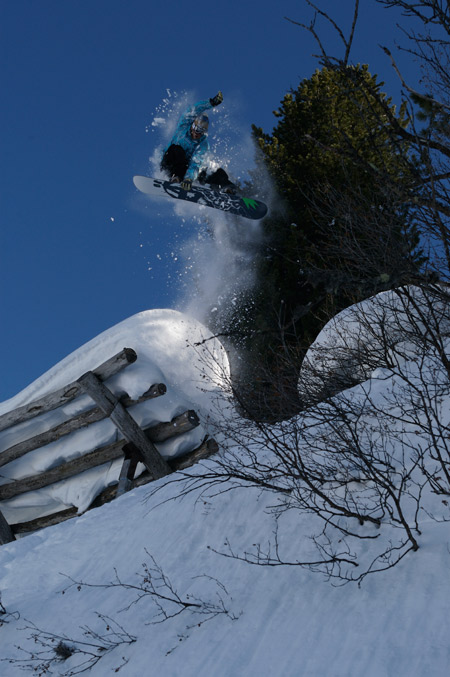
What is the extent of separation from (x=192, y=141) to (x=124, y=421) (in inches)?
246

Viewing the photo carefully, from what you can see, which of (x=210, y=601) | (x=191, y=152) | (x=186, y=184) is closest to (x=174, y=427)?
(x=210, y=601)

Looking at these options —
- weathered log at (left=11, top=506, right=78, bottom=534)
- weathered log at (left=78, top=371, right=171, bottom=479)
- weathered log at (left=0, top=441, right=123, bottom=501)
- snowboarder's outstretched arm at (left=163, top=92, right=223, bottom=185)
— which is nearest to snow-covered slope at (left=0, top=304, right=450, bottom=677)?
Answer: weathered log at (left=78, top=371, right=171, bottom=479)

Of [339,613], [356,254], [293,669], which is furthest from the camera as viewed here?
[356,254]

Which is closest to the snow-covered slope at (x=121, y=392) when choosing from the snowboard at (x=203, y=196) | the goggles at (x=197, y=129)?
the snowboard at (x=203, y=196)

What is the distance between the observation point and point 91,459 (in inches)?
338

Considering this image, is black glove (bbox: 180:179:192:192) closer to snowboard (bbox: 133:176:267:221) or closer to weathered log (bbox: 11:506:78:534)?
snowboard (bbox: 133:176:267:221)

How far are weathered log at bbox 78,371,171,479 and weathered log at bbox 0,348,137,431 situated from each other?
0.52 ft

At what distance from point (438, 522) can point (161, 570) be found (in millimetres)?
2220

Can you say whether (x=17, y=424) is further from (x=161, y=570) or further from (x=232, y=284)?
(x=232, y=284)

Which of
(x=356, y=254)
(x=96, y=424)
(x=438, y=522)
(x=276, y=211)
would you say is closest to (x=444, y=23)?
(x=356, y=254)

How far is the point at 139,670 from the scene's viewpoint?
3.31 meters

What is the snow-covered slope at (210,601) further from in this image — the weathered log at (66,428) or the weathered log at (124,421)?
the weathered log at (66,428)

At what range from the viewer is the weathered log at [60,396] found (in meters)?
7.88

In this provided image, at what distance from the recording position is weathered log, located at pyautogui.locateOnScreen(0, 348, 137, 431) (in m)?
7.88
